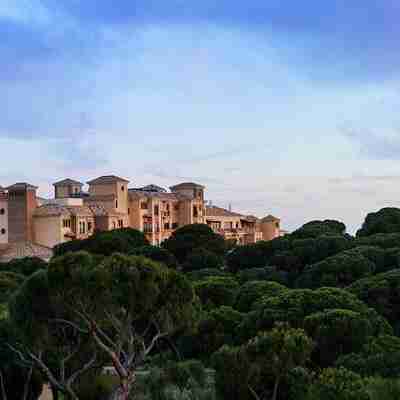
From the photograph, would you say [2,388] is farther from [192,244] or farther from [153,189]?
[153,189]

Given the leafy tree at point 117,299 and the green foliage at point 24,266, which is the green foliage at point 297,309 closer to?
the leafy tree at point 117,299

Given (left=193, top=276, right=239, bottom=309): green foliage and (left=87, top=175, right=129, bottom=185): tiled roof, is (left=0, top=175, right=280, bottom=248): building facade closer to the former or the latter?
(left=87, top=175, right=129, bottom=185): tiled roof

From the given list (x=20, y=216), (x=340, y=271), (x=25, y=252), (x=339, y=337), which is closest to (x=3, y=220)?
(x=20, y=216)

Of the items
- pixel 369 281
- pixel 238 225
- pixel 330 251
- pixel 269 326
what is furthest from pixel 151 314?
pixel 238 225

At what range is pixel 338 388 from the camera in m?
14.1

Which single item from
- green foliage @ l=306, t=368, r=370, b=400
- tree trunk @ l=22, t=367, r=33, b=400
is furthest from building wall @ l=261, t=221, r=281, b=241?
green foliage @ l=306, t=368, r=370, b=400

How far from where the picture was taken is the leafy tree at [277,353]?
17625 mm

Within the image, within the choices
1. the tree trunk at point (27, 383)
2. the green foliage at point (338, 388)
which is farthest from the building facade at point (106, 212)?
the green foliage at point (338, 388)

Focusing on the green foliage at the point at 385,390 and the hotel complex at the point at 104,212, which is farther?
the hotel complex at the point at 104,212

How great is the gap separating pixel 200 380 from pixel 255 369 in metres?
2.63

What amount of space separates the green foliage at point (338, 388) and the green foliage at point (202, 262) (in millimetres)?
37166

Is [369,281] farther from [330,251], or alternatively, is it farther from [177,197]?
[177,197]

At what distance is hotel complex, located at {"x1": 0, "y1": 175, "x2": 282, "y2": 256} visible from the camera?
233ft

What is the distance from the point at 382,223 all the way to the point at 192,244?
47.8ft
